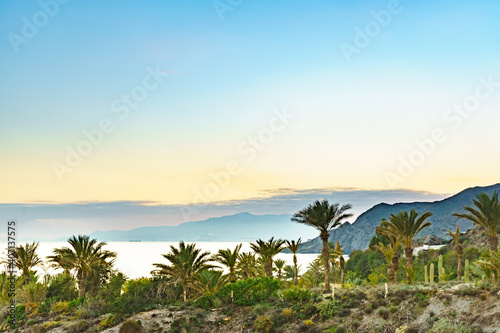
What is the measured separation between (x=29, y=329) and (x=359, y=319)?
30.6 metres

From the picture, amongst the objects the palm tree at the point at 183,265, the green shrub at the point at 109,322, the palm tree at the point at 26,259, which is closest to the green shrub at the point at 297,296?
the palm tree at the point at 183,265

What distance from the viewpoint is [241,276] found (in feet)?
172

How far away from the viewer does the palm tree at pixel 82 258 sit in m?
47.6

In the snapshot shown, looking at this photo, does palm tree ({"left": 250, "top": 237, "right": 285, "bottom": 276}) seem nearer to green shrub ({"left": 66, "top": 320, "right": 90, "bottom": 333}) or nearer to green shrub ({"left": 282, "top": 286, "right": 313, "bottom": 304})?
green shrub ({"left": 282, "top": 286, "right": 313, "bottom": 304})

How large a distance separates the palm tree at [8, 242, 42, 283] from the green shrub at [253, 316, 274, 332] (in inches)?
1258

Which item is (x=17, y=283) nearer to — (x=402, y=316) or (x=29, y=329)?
(x=29, y=329)

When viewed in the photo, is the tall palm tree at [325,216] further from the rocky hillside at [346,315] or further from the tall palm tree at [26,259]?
the tall palm tree at [26,259]

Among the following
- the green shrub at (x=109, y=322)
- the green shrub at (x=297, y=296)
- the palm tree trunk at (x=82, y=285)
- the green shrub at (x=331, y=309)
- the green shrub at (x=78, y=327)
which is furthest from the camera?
the palm tree trunk at (x=82, y=285)

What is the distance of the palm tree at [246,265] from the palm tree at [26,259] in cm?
2527

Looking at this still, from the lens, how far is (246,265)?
176ft

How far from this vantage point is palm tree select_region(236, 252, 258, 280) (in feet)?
172

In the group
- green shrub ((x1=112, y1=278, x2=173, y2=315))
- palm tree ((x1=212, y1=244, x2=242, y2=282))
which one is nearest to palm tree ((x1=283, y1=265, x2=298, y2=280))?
palm tree ((x1=212, y1=244, x2=242, y2=282))

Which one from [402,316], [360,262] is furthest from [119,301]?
[360,262]

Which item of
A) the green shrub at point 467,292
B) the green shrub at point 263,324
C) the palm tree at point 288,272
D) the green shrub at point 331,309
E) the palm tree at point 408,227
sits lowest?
the palm tree at point 288,272
